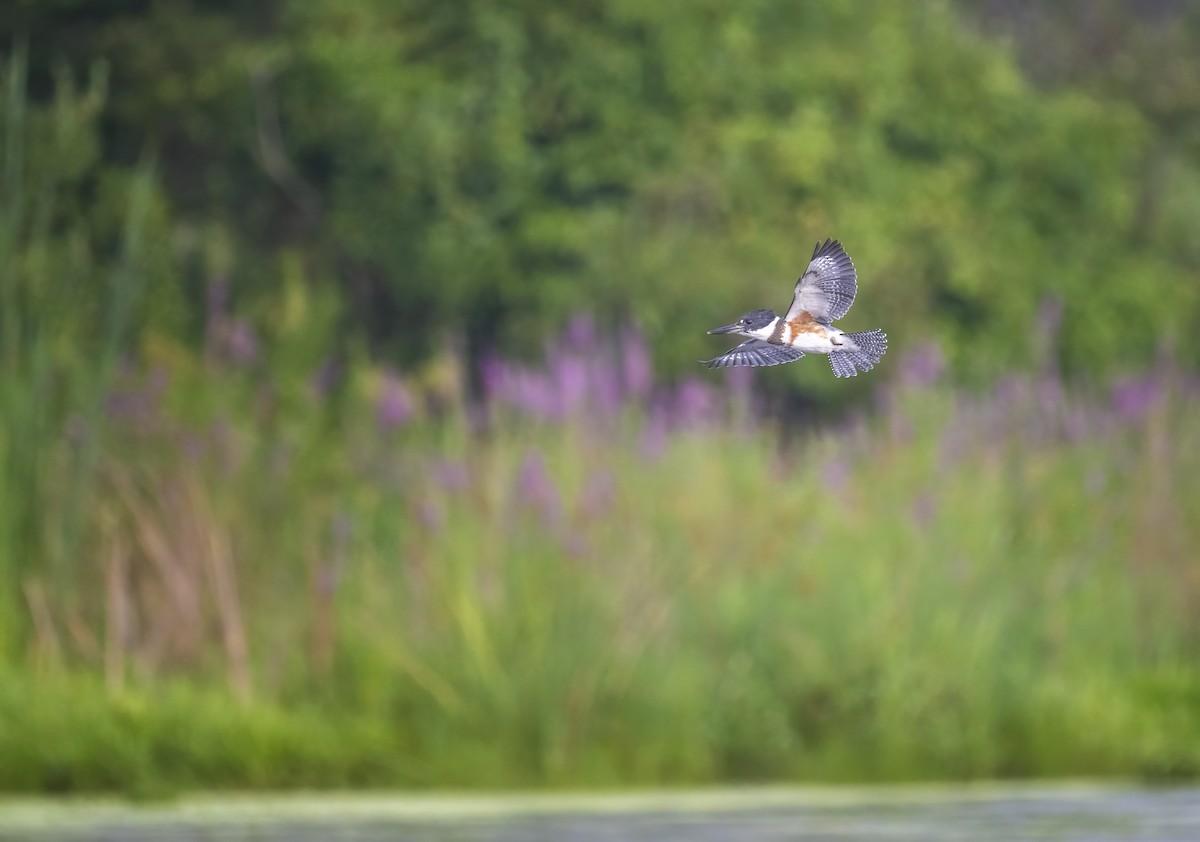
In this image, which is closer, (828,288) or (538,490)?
(828,288)

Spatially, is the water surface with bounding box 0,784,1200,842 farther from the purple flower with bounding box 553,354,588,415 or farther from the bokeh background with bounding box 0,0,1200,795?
the purple flower with bounding box 553,354,588,415

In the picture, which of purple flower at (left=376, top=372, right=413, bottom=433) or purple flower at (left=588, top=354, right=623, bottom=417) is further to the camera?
purple flower at (left=376, top=372, right=413, bottom=433)

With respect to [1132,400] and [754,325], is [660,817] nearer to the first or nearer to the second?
[1132,400]

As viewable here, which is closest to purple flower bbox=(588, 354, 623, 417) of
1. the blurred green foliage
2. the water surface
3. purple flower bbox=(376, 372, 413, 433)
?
purple flower bbox=(376, 372, 413, 433)

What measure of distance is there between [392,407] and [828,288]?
7174mm

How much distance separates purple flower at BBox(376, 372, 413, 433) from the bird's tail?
23.3 ft

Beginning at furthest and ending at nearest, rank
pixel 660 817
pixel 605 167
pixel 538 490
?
pixel 605 167, pixel 538 490, pixel 660 817

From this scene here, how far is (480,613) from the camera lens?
10891mm

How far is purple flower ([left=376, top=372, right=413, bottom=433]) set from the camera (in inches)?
465

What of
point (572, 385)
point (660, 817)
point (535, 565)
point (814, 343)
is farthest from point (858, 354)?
point (572, 385)

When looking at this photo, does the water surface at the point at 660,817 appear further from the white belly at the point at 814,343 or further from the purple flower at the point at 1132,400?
the white belly at the point at 814,343

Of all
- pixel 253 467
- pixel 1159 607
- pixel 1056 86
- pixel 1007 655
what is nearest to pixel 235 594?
pixel 253 467

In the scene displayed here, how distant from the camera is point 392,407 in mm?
11844

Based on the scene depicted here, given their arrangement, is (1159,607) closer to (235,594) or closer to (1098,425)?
(1098,425)
